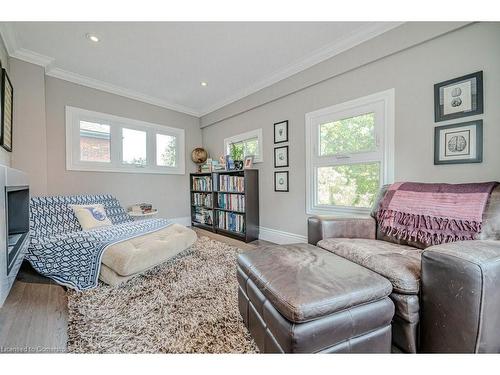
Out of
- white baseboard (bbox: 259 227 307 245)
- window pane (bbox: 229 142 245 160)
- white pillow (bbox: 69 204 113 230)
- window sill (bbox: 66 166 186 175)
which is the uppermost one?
window pane (bbox: 229 142 245 160)

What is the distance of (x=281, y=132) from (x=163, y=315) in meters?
2.47

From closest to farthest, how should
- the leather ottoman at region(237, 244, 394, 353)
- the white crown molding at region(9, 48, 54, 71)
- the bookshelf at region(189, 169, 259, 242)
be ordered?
the leather ottoman at region(237, 244, 394, 353), the white crown molding at region(9, 48, 54, 71), the bookshelf at region(189, 169, 259, 242)

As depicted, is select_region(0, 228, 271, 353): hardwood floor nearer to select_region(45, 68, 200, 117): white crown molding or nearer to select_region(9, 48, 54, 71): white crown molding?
select_region(9, 48, 54, 71): white crown molding

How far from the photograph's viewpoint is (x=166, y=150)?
3990 millimetres

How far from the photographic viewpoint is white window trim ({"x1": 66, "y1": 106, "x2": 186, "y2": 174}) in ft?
9.75

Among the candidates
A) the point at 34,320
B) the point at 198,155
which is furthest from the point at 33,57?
the point at 34,320

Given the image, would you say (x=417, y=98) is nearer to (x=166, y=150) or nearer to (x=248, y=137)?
(x=248, y=137)

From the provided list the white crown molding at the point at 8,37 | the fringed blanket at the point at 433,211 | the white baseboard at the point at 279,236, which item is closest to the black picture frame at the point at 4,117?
the white crown molding at the point at 8,37

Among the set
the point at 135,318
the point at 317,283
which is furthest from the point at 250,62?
the point at 135,318

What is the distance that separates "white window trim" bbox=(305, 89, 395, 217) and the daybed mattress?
164 centimetres

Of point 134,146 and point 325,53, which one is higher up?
point 325,53

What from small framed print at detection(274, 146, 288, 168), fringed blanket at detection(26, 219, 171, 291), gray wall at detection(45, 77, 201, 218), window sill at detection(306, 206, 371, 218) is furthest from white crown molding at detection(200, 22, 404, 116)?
fringed blanket at detection(26, 219, 171, 291)

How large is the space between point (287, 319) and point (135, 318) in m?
1.04

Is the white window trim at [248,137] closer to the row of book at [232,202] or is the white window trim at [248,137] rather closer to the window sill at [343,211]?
the row of book at [232,202]
